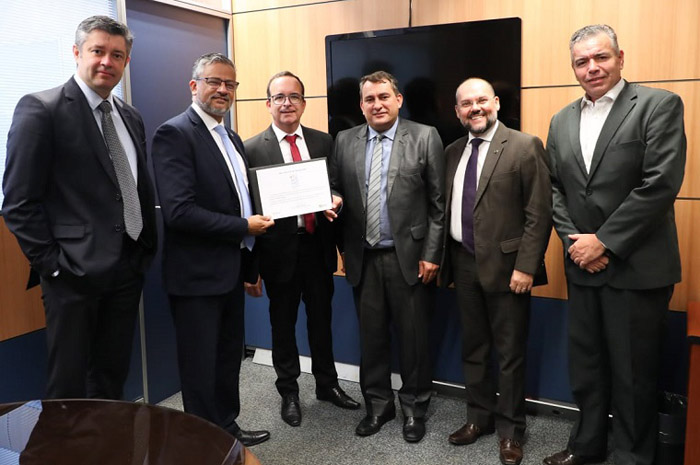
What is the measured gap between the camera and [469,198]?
107 inches

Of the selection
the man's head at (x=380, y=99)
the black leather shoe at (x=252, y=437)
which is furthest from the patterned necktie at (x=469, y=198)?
the black leather shoe at (x=252, y=437)

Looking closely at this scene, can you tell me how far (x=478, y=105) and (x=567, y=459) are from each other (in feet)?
5.51

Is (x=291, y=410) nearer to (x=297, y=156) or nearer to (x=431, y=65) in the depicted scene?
(x=297, y=156)

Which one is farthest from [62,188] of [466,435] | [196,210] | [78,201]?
[466,435]

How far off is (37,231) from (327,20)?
7.41 ft

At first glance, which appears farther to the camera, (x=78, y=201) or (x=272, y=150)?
(x=272, y=150)

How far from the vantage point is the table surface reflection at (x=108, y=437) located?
4.00 feet

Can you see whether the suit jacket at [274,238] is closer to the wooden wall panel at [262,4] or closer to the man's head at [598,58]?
the wooden wall panel at [262,4]

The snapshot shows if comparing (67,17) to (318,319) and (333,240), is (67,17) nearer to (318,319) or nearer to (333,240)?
(333,240)

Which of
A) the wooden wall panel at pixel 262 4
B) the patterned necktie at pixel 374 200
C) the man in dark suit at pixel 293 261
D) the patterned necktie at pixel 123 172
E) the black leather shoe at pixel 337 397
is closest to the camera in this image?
the patterned necktie at pixel 123 172

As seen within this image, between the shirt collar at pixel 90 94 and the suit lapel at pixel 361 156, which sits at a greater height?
the shirt collar at pixel 90 94

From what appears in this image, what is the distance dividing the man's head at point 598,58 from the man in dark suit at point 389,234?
748 mm

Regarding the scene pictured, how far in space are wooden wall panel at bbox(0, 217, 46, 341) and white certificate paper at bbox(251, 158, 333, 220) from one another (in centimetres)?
112

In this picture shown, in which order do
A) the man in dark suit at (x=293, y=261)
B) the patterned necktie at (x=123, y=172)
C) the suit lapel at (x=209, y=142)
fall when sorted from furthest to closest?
1. the man in dark suit at (x=293, y=261)
2. the suit lapel at (x=209, y=142)
3. the patterned necktie at (x=123, y=172)
